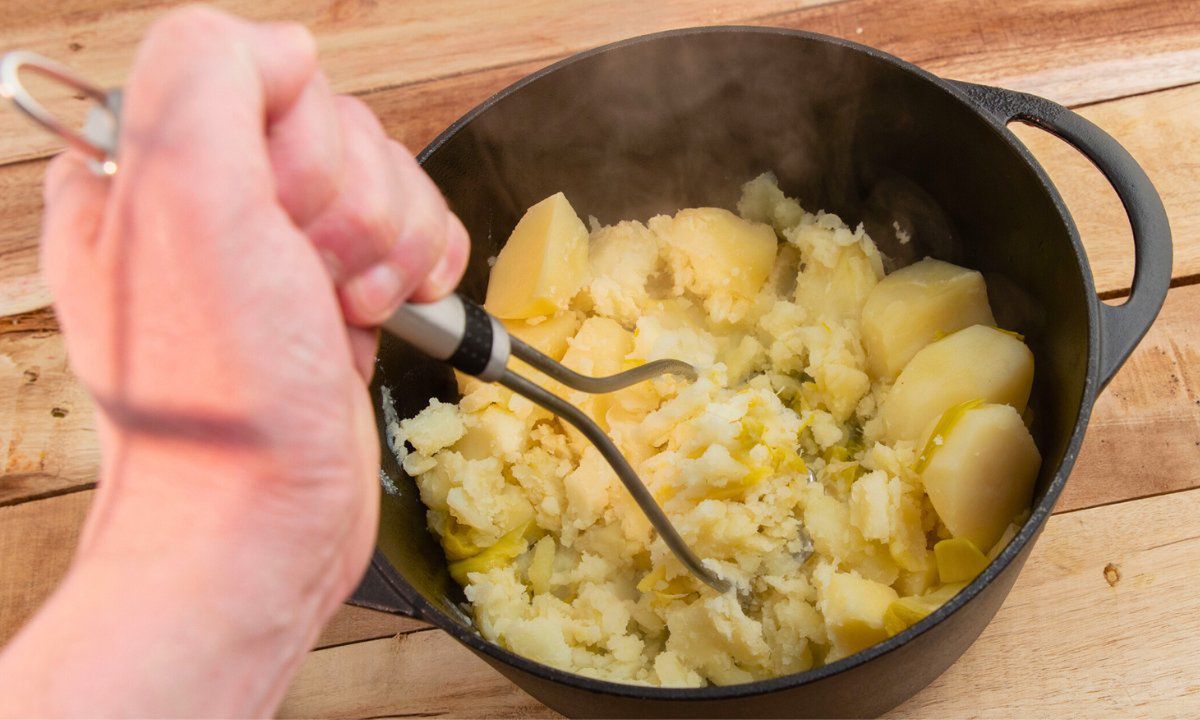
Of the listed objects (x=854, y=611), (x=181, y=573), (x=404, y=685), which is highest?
(x=181, y=573)

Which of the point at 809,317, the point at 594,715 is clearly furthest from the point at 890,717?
the point at 809,317

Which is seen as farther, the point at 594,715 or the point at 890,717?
the point at 890,717

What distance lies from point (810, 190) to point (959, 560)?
558mm

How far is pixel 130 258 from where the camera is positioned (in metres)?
0.52

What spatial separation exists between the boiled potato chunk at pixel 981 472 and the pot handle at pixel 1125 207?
13 centimetres

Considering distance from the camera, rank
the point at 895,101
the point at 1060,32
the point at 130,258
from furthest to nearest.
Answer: the point at 1060,32, the point at 895,101, the point at 130,258

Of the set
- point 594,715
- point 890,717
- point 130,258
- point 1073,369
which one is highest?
point 130,258

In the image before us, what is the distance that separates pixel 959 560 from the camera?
93cm

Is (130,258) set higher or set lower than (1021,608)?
higher

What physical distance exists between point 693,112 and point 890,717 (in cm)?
77

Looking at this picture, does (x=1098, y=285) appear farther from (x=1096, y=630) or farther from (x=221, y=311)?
(x=221, y=311)

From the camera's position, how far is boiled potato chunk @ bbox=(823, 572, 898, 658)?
910mm

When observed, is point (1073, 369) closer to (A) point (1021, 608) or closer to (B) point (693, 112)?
(A) point (1021, 608)

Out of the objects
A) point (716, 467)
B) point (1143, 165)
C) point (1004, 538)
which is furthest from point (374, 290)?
point (1143, 165)
